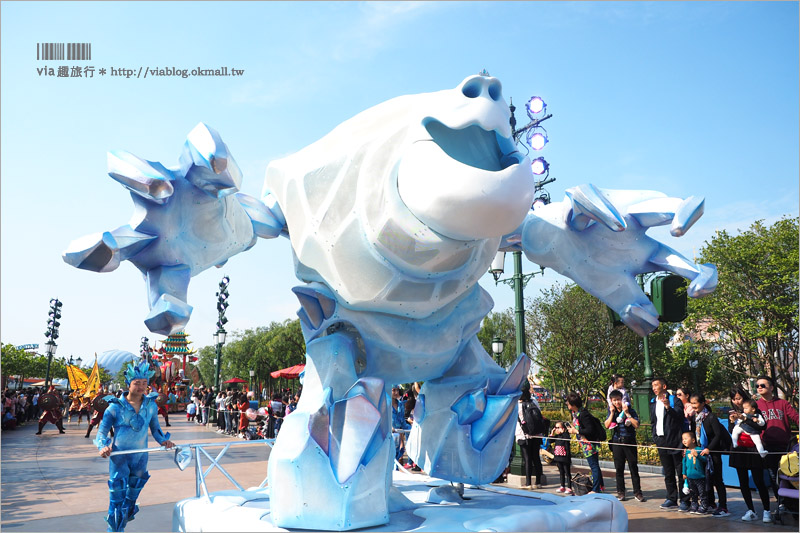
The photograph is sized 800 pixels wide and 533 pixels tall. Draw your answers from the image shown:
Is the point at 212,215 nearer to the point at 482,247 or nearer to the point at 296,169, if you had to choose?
the point at 296,169

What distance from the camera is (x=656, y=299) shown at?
5.66 metres

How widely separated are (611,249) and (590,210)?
0.66m

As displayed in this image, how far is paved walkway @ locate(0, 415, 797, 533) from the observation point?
20.9ft

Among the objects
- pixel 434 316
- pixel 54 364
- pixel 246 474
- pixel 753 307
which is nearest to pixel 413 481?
pixel 434 316

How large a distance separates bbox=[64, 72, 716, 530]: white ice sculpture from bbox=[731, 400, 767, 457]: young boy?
2346mm

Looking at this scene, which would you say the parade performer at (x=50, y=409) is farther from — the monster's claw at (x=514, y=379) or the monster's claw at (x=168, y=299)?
the monster's claw at (x=514, y=379)

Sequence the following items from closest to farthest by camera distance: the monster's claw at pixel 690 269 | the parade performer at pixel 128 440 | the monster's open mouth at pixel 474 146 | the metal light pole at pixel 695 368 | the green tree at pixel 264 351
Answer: the monster's open mouth at pixel 474 146 < the monster's claw at pixel 690 269 < the parade performer at pixel 128 440 < the metal light pole at pixel 695 368 < the green tree at pixel 264 351

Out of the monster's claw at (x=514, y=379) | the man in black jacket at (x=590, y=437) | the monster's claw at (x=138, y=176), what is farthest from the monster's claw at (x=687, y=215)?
the man in black jacket at (x=590, y=437)

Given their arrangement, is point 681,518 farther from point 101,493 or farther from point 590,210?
point 101,493

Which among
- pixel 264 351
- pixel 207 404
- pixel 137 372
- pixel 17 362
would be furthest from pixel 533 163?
pixel 17 362

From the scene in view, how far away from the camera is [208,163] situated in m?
3.84

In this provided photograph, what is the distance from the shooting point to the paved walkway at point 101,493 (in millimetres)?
6375

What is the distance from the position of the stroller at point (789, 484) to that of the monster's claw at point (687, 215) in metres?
2.86

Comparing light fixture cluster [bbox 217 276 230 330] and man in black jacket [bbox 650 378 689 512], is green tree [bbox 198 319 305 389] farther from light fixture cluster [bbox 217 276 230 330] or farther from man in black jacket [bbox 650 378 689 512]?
man in black jacket [bbox 650 378 689 512]
